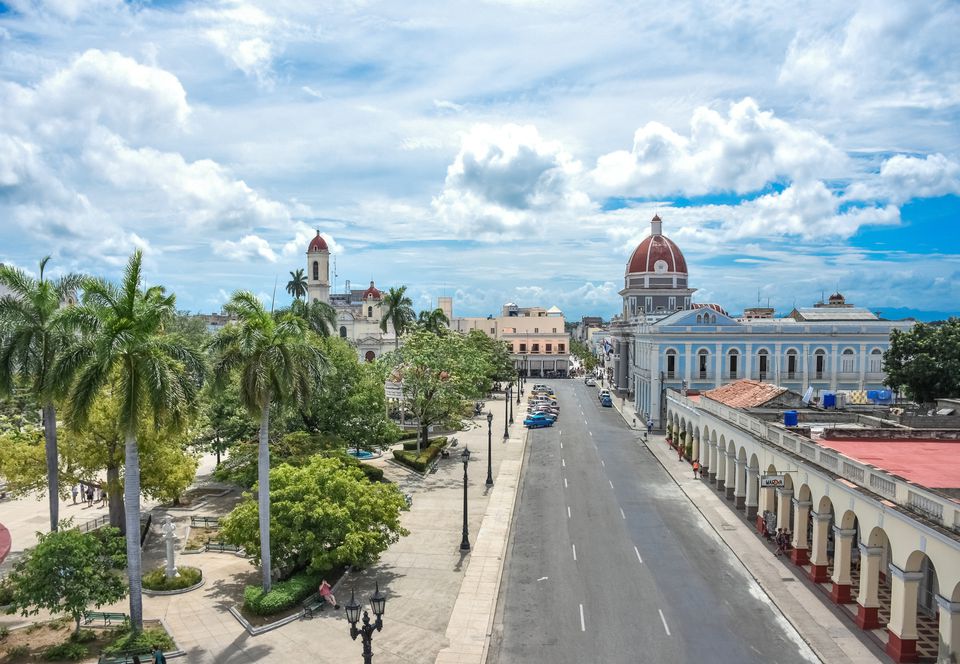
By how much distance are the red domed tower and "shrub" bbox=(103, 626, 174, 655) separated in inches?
2985

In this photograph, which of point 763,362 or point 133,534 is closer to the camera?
point 133,534

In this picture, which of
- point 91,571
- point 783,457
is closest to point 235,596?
point 91,571

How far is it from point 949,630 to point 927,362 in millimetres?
36792

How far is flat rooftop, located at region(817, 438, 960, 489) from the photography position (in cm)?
2258

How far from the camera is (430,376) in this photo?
48438mm

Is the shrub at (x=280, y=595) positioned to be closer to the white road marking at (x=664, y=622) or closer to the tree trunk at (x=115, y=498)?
the tree trunk at (x=115, y=498)

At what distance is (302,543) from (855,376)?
6223 cm

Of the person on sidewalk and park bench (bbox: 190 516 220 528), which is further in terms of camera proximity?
park bench (bbox: 190 516 220 528)

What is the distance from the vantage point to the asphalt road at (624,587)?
20.1m

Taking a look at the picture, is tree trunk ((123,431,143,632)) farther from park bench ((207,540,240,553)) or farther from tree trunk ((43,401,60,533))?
park bench ((207,540,240,553))

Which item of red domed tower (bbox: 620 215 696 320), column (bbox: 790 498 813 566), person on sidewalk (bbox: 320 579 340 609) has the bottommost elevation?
person on sidewalk (bbox: 320 579 340 609)

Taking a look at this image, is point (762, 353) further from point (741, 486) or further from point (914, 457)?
point (914, 457)

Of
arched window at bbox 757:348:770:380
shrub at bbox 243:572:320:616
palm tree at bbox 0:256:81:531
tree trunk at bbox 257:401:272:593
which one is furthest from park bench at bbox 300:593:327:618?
arched window at bbox 757:348:770:380

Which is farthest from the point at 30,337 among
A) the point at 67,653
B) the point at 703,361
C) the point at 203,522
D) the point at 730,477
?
the point at 703,361
